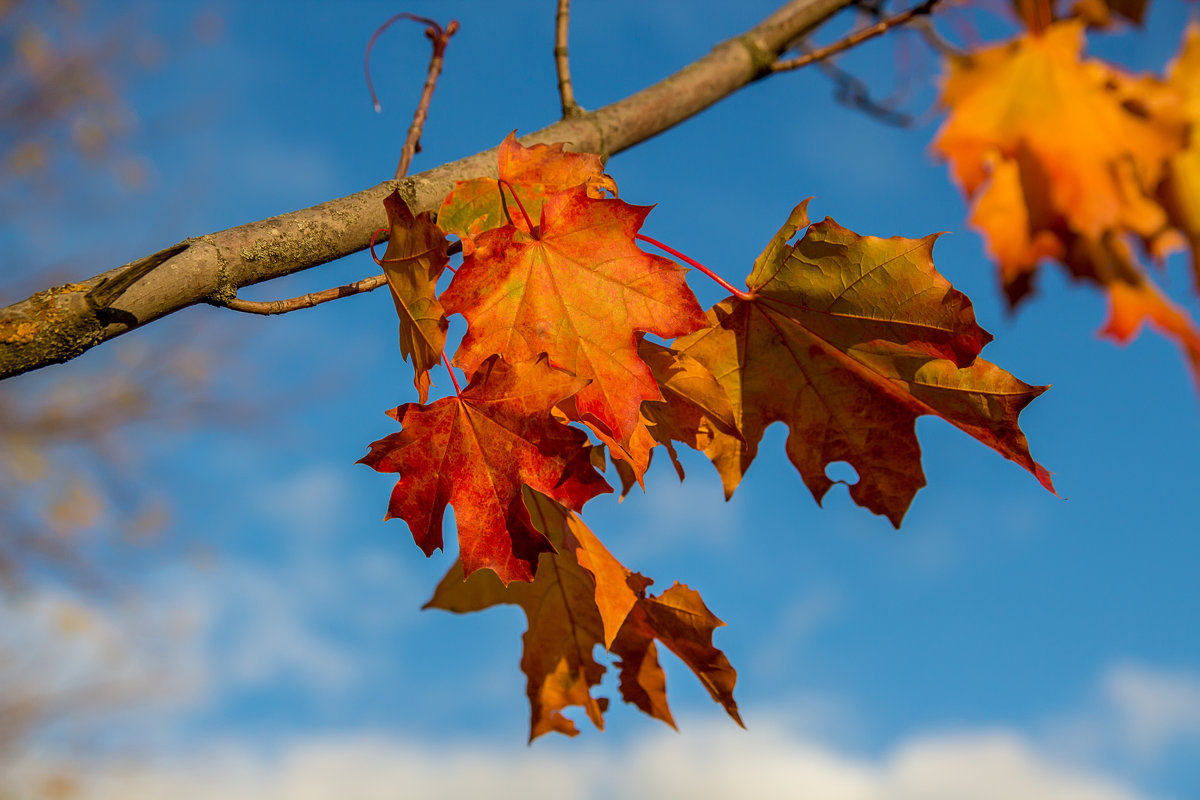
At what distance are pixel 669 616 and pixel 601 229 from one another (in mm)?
585

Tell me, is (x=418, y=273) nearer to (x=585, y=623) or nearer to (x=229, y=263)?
(x=229, y=263)

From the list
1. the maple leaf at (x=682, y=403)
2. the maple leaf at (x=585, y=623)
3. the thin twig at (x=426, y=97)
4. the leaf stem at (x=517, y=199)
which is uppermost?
the thin twig at (x=426, y=97)

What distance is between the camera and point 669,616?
134cm

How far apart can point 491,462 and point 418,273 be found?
259 millimetres

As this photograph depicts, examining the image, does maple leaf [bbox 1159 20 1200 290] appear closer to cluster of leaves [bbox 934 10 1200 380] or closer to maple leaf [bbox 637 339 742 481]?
cluster of leaves [bbox 934 10 1200 380]

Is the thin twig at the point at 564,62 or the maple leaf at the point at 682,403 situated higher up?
the thin twig at the point at 564,62

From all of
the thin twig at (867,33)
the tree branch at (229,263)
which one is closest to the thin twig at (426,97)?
the tree branch at (229,263)

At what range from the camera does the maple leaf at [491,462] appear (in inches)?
43.4

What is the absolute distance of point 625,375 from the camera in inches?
43.9

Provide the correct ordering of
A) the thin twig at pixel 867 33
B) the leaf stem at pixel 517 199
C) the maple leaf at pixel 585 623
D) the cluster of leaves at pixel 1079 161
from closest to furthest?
the cluster of leaves at pixel 1079 161 → the leaf stem at pixel 517 199 → the maple leaf at pixel 585 623 → the thin twig at pixel 867 33

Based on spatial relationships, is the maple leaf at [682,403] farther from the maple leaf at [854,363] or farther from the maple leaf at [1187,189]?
the maple leaf at [1187,189]

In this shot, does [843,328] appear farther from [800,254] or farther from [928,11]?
[928,11]

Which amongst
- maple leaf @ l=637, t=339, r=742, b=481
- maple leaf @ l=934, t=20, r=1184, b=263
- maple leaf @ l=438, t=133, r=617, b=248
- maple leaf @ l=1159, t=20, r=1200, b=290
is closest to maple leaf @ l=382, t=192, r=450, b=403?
maple leaf @ l=438, t=133, r=617, b=248

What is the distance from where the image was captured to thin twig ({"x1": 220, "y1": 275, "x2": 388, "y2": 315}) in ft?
→ 3.86
